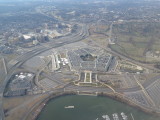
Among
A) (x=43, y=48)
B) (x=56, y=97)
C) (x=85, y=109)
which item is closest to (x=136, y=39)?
(x=43, y=48)

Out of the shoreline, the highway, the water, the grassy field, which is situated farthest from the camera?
the grassy field

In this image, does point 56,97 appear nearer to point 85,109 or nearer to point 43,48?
point 85,109

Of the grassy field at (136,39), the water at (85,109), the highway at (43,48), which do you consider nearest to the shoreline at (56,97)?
the water at (85,109)

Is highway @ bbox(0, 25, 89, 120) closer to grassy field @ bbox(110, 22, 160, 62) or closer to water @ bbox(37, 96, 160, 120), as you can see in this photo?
water @ bbox(37, 96, 160, 120)

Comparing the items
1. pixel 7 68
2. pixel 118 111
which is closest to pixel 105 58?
pixel 118 111

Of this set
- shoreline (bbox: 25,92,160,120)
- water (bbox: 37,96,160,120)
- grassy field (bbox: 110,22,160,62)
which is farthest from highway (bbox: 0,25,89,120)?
grassy field (bbox: 110,22,160,62)

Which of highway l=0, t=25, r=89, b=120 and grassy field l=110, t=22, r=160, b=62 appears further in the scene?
grassy field l=110, t=22, r=160, b=62

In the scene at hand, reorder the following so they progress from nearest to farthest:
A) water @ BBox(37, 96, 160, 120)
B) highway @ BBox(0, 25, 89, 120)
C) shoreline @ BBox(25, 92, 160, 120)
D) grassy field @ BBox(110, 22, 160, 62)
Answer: water @ BBox(37, 96, 160, 120), shoreline @ BBox(25, 92, 160, 120), highway @ BBox(0, 25, 89, 120), grassy field @ BBox(110, 22, 160, 62)

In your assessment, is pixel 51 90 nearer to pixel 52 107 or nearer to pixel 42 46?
pixel 52 107

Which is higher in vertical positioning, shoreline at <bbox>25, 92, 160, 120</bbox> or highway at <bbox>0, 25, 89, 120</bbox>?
highway at <bbox>0, 25, 89, 120</bbox>
